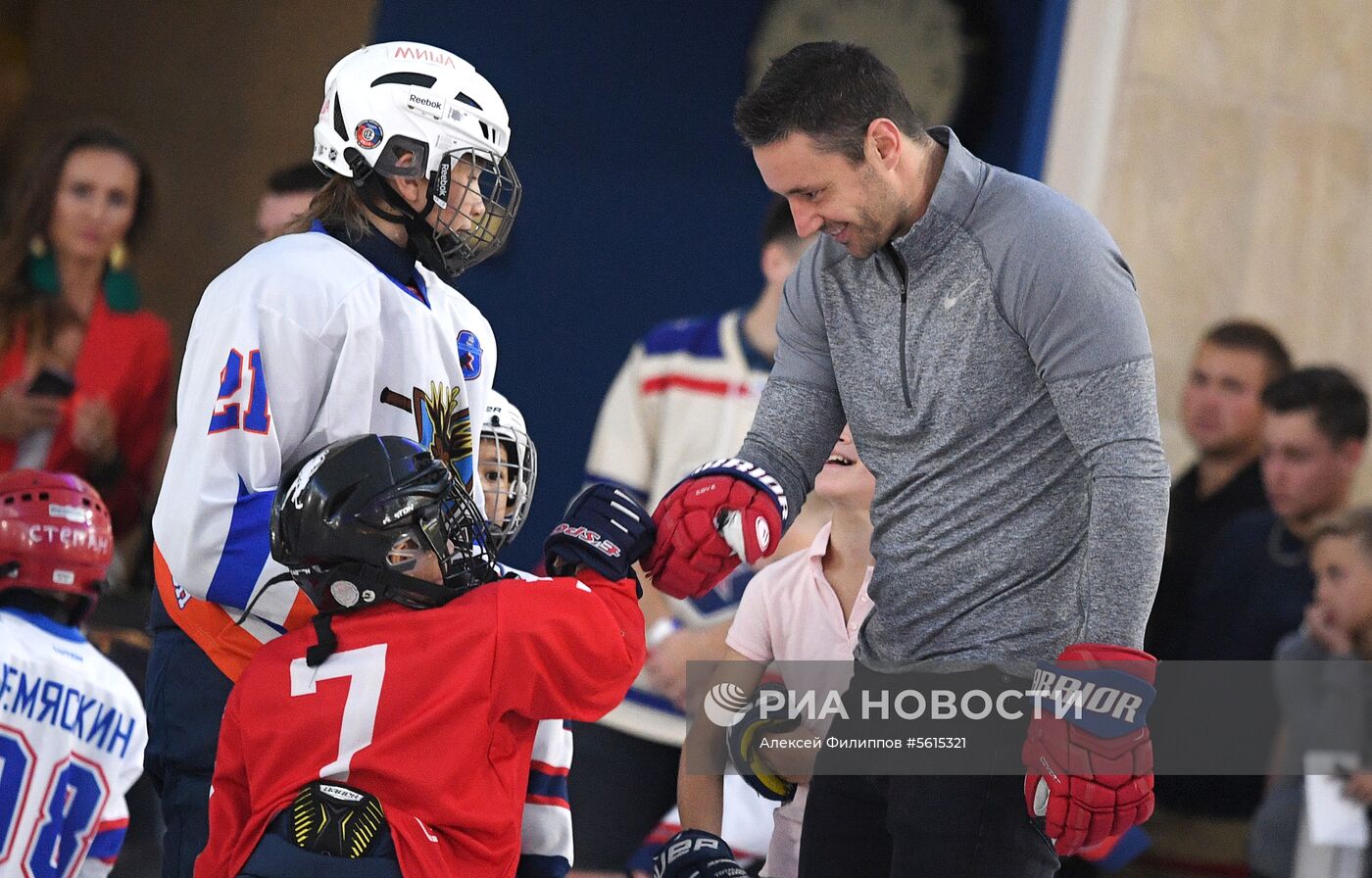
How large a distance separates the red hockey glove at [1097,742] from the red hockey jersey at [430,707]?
1.98 feet

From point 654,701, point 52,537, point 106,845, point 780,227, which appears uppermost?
point 780,227

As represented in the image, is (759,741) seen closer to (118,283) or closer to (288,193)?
(288,193)

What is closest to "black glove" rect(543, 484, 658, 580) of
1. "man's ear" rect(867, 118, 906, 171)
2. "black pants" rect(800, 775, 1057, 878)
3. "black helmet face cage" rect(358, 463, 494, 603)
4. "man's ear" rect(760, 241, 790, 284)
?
"black helmet face cage" rect(358, 463, 494, 603)

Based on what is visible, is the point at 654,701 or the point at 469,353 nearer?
the point at 469,353

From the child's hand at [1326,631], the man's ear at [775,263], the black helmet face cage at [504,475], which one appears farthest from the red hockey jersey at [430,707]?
the child's hand at [1326,631]

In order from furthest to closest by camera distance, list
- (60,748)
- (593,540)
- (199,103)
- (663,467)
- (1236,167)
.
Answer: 1. (199,103)
2. (1236,167)
3. (663,467)
4. (60,748)
5. (593,540)

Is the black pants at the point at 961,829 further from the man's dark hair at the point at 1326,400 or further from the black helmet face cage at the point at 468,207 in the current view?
the man's dark hair at the point at 1326,400

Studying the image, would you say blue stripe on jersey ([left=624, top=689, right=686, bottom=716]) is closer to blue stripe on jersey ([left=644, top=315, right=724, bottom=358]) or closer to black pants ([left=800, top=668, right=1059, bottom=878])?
blue stripe on jersey ([left=644, top=315, right=724, bottom=358])

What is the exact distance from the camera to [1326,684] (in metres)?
4.44

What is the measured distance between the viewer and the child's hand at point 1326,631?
4422 mm

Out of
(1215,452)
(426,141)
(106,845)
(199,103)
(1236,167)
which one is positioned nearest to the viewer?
(426,141)

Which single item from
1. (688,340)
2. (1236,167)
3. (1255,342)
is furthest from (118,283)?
(1236,167)

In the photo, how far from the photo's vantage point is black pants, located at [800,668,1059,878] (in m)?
2.39

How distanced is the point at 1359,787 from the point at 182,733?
9.67ft
